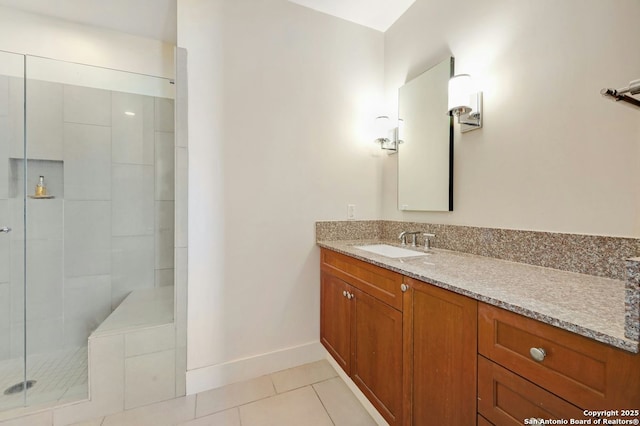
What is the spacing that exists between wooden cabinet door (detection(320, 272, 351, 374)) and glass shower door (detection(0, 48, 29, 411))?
216 cm

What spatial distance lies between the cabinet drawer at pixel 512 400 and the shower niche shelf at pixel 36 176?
292cm

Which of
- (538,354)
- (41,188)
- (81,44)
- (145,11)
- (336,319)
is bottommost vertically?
(336,319)

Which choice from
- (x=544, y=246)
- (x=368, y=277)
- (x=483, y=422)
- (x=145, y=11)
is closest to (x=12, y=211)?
(x=145, y=11)

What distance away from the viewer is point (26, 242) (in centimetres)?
191

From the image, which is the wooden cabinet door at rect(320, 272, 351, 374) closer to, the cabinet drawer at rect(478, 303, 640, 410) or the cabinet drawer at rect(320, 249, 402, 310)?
the cabinet drawer at rect(320, 249, 402, 310)

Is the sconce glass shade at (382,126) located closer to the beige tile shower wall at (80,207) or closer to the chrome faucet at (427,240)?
the chrome faucet at (427,240)

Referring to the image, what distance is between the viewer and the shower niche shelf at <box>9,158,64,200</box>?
1.88 metres

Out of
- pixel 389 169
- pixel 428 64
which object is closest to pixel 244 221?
pixel 389 169

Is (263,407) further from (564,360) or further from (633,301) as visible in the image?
(633,301)

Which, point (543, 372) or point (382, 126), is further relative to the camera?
point (382, 126)

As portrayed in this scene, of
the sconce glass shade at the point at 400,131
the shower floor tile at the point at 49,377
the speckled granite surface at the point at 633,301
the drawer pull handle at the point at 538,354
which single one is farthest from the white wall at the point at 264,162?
the speckled granite surface at the point at 633,301

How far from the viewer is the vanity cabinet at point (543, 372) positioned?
533 mm

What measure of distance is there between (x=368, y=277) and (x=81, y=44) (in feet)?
8.98

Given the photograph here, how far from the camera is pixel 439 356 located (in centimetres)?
94
